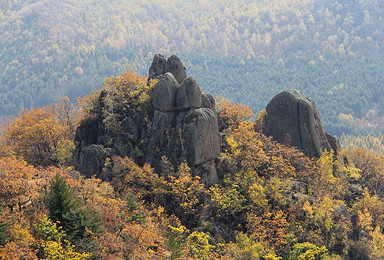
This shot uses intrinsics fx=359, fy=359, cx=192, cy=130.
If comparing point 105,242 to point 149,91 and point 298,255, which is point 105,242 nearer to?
point 298,255

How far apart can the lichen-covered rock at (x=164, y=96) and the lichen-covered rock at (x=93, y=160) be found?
12699 millimetres

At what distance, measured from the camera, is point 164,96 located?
214 feet

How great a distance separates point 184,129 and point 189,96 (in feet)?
21.9

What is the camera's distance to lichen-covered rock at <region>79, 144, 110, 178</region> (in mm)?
62656

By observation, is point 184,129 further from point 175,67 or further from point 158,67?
point 158,67

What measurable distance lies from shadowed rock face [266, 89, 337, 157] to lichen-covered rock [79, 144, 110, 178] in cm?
3592

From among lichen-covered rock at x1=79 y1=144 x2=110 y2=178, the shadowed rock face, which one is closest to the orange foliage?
lichen-covered rock at x1=79 y1=144 x2=110 y2=178

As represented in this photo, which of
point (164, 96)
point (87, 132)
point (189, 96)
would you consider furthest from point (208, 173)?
point (87, 132)

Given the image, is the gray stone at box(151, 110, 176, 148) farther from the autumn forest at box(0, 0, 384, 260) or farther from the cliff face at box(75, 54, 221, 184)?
the autumn forest at box(0, 0, 384, 260)

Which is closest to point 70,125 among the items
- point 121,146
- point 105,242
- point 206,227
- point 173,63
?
point 121,146

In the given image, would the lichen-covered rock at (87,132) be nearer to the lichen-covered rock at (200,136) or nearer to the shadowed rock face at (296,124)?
the lichen-covered rock at (200,136)

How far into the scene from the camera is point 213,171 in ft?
208

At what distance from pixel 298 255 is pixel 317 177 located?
2164cm

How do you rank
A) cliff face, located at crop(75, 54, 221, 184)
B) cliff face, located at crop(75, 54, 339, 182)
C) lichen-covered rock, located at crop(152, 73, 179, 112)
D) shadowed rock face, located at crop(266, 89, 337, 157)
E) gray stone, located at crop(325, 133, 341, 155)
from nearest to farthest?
cliff face, located at crop(75, 54, 221, 184), cliff face, located at crop(75, 54, 339, 182), lichen-covered rock, located at crop(152, 73, 179, 112), shadowed rock face, located at crop(266, 89, 337, 157), gray stone, located at crop(325, 133, 341, 155)
